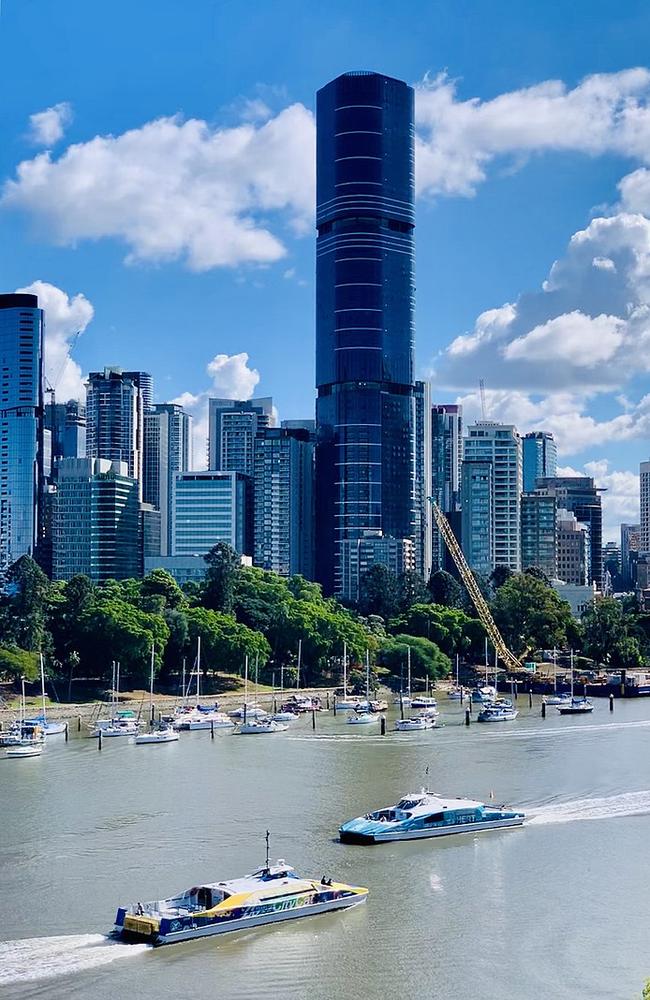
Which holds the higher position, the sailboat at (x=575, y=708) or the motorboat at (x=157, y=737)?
the sailboat at (x=575, y=708)

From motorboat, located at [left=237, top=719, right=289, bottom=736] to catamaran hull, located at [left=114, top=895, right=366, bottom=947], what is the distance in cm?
4329

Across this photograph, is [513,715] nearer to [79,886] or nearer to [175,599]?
[175,599]

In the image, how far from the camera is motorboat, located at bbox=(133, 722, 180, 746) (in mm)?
77500

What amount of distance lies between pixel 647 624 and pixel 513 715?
5902 centimetres

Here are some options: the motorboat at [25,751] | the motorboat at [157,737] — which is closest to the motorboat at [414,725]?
the motorboat at [157,737]

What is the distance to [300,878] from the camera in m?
41.8

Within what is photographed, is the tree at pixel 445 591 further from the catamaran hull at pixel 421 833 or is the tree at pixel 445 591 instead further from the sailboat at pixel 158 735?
the catamaran hull at pixel 421 833

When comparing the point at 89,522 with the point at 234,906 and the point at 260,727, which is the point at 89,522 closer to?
the point at 260,727

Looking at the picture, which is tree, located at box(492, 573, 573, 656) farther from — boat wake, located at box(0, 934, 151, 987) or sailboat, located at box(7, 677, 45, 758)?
boat wake, located at box(0, 934, 151, 987)

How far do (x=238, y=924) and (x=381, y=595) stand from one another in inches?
4881

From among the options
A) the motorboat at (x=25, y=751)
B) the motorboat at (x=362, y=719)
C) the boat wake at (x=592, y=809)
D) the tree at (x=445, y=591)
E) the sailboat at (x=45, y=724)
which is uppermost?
the tree at (x=445, y=591)

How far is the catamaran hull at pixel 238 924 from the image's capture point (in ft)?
119

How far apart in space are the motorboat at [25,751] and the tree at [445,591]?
9335cm

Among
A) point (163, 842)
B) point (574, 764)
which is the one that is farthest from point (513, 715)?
point (163, 842)
